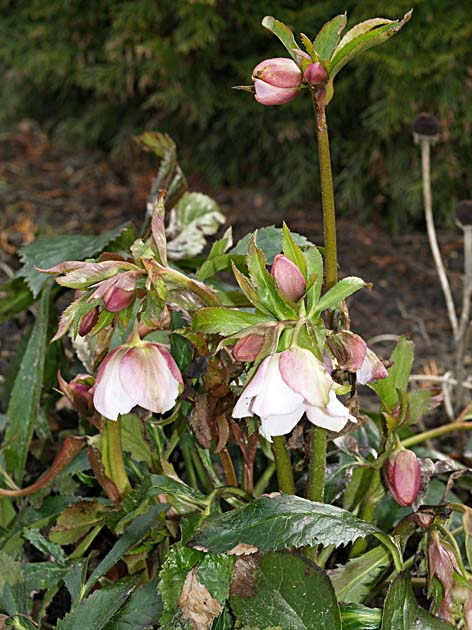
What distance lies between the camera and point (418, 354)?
1682 millimetres

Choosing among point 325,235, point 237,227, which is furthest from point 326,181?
point 237,227

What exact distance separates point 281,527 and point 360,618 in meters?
0.15

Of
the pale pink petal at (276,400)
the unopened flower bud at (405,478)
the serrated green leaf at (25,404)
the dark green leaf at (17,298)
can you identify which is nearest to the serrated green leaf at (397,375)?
the unopened flower bud at (405,478)

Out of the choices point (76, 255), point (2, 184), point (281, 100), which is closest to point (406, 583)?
point (281, 100)

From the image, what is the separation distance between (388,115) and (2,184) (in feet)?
3.80

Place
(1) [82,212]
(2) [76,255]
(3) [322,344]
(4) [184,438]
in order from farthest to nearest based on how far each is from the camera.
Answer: (1) [82,212], (2) [76,255], (4) [184,438], (3) [322,344]

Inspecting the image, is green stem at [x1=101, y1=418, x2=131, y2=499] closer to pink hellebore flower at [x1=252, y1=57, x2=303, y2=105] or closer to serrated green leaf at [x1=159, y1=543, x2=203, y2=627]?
serrated green leaf at [x1=159, y1=543, x2=203, y2=627]

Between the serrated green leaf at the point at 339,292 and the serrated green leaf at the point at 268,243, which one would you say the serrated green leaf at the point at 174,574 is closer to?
the serrated green leaf at the point at 339,292

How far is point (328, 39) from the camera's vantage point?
2.39 ft

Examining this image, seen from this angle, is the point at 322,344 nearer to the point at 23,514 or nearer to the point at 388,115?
the point at 23,514

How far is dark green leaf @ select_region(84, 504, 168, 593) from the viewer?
2.79ft

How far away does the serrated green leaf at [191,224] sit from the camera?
1227 mm

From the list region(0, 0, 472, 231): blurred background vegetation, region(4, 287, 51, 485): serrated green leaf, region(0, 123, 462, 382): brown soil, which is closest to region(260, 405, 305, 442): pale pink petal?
region(4, 287, 51, 485): serrated green leaf

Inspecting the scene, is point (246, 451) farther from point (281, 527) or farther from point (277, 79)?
point (277, 79)
